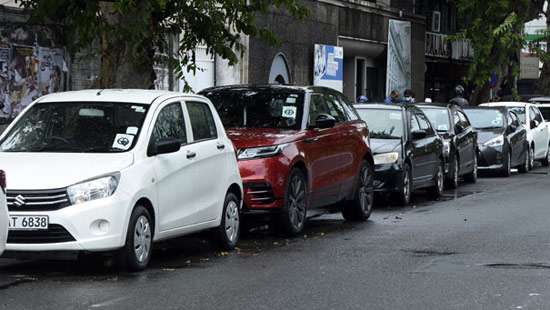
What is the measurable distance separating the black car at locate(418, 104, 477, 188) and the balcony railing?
1877 cm

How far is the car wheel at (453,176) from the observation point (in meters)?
23.3

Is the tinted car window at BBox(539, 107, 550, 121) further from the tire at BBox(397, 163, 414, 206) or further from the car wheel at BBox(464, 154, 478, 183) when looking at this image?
the tire at BBox(397, 163, 414, 206)

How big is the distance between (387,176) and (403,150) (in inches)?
22.7

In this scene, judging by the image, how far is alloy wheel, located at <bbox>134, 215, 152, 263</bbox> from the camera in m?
10.9

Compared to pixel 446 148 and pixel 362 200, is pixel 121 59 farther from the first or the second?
pixel 446 148

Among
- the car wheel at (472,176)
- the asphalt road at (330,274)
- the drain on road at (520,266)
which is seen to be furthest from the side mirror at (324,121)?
the car wheel at (472,176)

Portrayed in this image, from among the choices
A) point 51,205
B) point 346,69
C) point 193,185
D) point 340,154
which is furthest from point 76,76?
point 346,69

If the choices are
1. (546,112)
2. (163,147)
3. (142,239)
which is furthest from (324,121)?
(546,112)

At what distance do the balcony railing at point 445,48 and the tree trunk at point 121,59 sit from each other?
28.1 metres

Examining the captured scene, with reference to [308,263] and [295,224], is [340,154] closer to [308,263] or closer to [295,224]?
[295,224]

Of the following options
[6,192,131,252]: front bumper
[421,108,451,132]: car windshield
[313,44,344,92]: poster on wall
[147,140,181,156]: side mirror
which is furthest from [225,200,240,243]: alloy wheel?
[313,44,344,92]: poster on wall

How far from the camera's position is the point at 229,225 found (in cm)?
1301

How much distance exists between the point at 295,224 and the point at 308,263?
2597 mm

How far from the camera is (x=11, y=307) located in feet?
29.6
